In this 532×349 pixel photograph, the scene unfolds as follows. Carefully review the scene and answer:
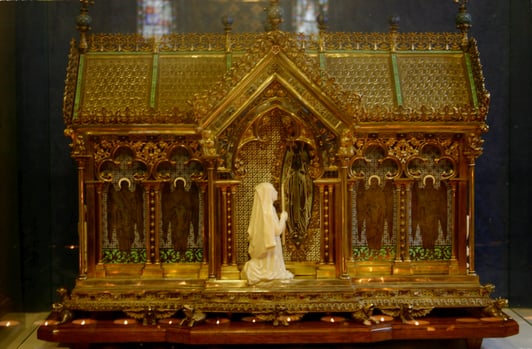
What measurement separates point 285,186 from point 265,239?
720 millimetres

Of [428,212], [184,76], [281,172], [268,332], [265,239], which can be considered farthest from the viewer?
[184,76]

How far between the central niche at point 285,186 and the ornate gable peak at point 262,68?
1.93ft

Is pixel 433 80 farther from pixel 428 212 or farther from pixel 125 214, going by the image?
pixel 125 214

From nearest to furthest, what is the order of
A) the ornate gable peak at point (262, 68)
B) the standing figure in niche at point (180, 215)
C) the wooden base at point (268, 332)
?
the wooden base at point (268, 332)
the ornate gable peak at point (262, 68)
the standing figure in niche at point (180, 215)

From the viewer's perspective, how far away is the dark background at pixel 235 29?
28.9ft

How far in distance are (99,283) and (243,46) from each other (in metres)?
3.00

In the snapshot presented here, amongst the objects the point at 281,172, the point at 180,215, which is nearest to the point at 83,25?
the point at 180,215

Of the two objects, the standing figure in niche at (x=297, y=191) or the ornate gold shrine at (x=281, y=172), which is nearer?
the ornate gold shrine at (x=281, y=172)

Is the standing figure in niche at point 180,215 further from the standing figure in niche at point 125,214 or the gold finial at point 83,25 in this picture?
the gold finial at point 83,25

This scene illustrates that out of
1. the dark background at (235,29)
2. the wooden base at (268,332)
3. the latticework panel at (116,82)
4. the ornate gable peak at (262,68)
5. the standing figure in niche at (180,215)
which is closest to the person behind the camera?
the wooden base at (268,332)

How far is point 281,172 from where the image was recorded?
25.0 feet

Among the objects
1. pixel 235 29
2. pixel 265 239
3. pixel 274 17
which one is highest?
pixel 235 29

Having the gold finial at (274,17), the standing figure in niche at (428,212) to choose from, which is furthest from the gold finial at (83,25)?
the standing figure in niche at (428,212)

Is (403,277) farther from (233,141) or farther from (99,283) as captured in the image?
(99,283)
